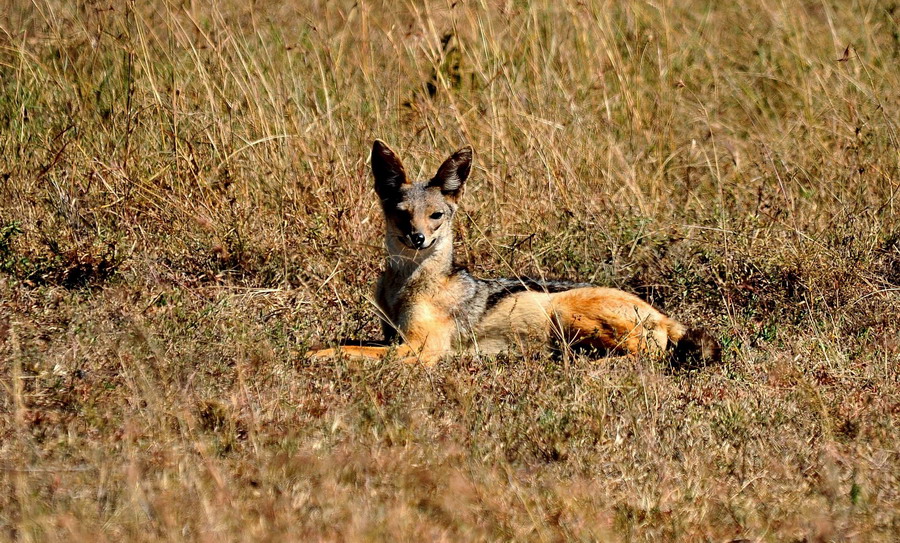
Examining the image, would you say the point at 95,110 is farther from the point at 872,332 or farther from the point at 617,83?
the point at 872,332

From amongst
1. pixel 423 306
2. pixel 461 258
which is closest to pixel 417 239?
pixel 423 306

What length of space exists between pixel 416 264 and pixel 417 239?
301 mm

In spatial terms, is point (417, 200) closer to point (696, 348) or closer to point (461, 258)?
point (461, 258)

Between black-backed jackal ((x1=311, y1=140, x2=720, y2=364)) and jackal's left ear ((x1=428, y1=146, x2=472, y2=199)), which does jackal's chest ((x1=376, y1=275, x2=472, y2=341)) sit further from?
jackal's left ear ((x1=428, y1=146, x2=472, y2=199))

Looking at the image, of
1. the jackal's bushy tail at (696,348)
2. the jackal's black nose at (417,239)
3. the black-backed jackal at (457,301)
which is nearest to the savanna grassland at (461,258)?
the jackal's bushy tail at (696,348)

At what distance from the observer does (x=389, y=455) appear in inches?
159

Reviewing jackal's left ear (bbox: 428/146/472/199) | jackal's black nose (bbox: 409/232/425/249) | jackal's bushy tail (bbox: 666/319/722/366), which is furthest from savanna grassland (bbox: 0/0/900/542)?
jackal's black nose (bbox: 409/232/425/249)

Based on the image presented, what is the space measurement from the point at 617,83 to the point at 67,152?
164 inches

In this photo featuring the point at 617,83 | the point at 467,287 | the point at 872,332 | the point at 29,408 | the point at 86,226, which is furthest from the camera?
the point at 617,83

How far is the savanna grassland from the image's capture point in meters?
3.78

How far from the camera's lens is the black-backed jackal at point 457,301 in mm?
5871

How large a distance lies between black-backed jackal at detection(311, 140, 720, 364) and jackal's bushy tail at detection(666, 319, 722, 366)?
0.02m

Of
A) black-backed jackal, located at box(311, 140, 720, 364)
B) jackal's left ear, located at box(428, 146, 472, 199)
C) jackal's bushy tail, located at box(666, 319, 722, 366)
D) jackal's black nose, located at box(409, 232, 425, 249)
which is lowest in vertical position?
jackal's bushy tail, located at box(666, 319, 722, 366)

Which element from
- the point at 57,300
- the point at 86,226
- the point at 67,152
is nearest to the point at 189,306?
the point at 57,300
